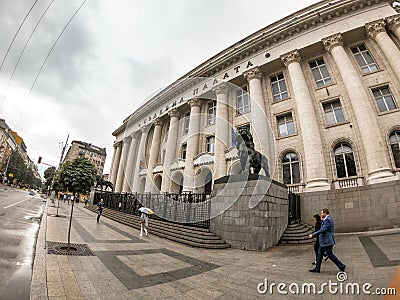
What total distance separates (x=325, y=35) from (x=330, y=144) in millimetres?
Answer: 10928

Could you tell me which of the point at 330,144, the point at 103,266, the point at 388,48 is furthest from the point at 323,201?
the point at 103,266

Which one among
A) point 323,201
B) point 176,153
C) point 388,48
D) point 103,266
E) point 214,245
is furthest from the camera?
point 176,153

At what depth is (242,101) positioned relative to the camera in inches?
898

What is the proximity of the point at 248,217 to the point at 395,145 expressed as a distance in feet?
43.1

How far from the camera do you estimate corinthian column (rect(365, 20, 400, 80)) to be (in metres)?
14.5

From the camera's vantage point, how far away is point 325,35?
59.5 ft

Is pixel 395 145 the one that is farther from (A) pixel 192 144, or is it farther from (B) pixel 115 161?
(B) pixel 115 161

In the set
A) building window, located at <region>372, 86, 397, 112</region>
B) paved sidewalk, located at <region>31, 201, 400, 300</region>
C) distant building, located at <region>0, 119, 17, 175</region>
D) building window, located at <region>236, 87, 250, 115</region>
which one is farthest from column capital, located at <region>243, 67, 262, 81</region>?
distant building, located at <region>0, 119, 17, 175</region>

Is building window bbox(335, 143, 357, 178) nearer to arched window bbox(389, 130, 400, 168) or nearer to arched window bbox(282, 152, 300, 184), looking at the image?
arched window bbox(389, 130, 400, 168)

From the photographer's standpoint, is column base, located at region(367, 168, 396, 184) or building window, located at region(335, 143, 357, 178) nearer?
column base, located at region(367, 168, 396, 184)

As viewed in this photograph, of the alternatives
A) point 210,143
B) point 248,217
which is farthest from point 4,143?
point 248,217

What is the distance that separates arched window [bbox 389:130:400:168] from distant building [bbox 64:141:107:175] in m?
82.0

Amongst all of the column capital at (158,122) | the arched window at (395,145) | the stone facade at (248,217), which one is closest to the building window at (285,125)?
the arched window at (395,145)

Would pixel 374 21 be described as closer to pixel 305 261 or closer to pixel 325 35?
pixel 325 35
